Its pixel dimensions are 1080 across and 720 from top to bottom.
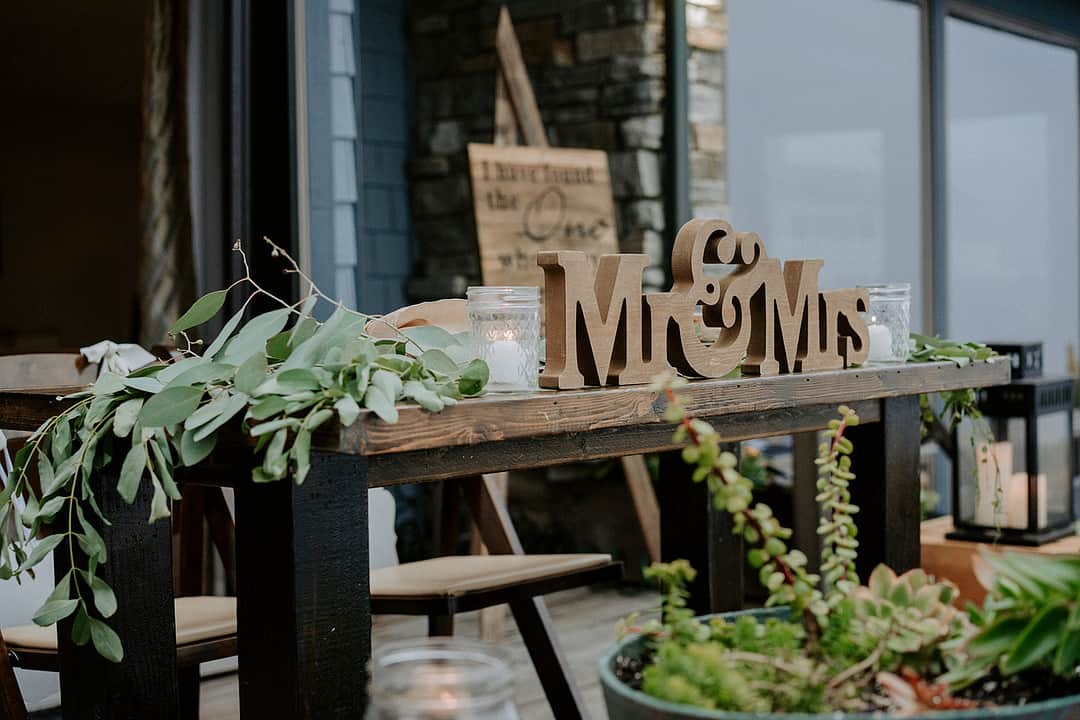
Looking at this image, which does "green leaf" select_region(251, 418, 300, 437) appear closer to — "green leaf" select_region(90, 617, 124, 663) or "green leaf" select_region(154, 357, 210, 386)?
"green leaf" select_region(154, 357, 210, 386)

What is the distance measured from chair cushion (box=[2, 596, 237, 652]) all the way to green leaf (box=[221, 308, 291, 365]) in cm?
82

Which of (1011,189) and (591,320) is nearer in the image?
(591,320)

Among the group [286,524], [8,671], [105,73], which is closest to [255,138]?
[105,73]

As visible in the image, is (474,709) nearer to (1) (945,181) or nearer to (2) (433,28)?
(2) (433,28)

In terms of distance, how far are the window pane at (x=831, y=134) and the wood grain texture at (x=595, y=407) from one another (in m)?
2.86

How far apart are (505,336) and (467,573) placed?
107 cm

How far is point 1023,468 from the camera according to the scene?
351 centimetres

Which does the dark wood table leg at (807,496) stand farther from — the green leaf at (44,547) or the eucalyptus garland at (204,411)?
the green leaf at (44,547)

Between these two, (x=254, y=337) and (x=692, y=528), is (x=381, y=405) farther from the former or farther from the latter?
(x=692, y=528)

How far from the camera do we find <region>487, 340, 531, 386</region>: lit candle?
59.4 inches

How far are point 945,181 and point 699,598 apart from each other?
3.97m

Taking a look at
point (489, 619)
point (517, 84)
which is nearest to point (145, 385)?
point (489, 619)

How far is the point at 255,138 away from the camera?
12.2 ft

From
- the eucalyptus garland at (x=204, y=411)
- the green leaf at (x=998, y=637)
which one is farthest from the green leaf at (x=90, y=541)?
the green leaf at (x=998, y=637)
